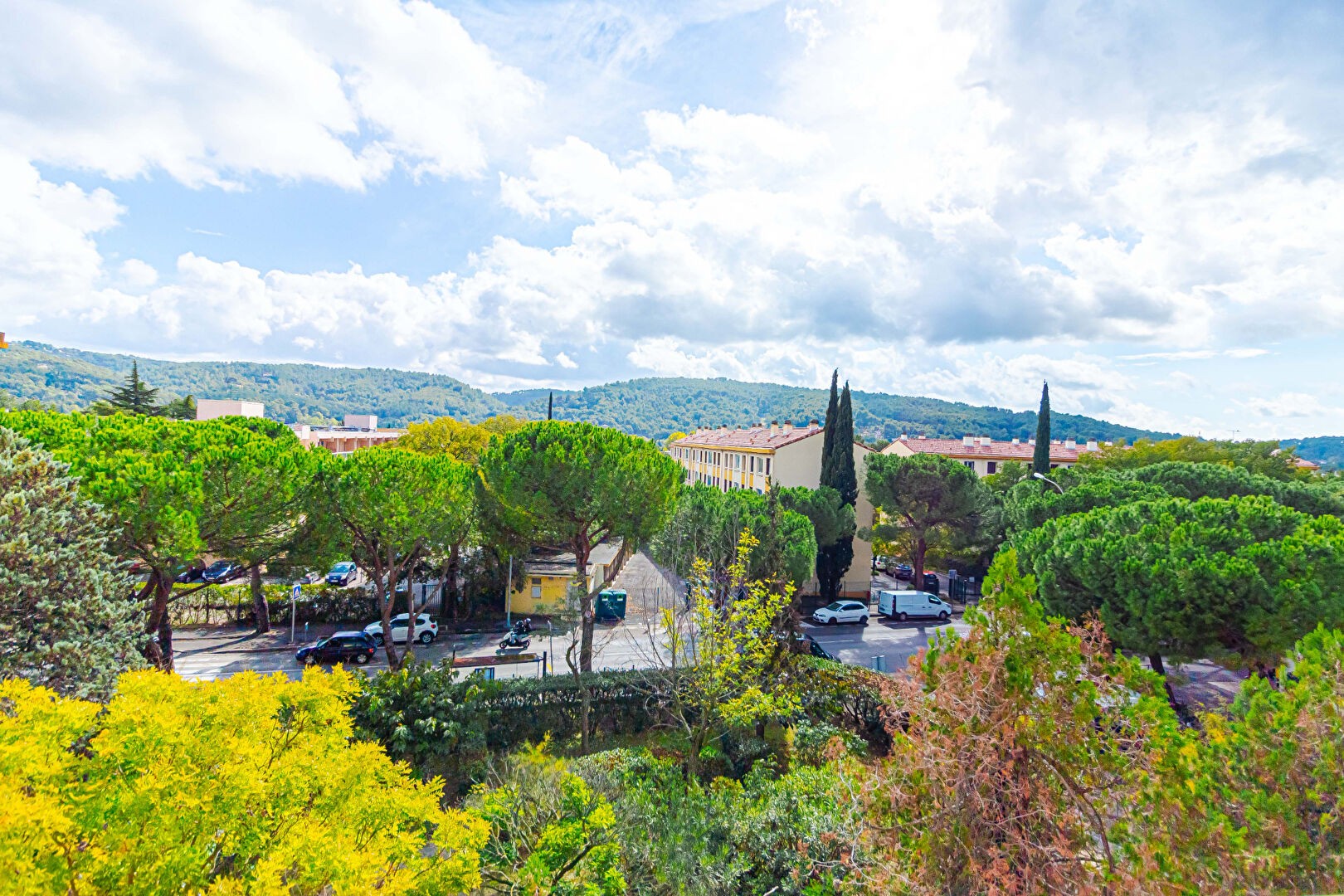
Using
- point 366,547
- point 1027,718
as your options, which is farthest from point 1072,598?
point 366,547

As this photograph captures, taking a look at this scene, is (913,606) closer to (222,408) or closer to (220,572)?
(220,572)

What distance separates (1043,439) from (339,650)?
41.9 meters

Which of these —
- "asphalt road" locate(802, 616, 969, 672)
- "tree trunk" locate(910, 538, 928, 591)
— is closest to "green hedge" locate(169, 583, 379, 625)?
"asphalt road" locate(802, 616, 969, 672)

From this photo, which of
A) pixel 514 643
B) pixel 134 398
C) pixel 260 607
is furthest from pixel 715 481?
pixel 134 398

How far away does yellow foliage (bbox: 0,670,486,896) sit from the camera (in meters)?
4.29

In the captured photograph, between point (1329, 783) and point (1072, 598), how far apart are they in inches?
441

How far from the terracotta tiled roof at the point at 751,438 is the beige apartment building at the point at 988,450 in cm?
960

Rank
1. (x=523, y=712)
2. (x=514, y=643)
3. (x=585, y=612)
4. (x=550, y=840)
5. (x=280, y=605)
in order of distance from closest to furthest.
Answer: (x=550, y=840), (x=523, y=712), (x=585, y=612), (x=514, y=643), (x=280, y=605)

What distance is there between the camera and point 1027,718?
513cm

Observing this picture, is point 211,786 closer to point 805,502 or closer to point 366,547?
point 366,547

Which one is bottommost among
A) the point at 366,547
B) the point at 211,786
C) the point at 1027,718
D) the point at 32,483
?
the point at 366,547

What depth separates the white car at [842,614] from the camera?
26.5 meters

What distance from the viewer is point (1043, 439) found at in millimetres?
40094

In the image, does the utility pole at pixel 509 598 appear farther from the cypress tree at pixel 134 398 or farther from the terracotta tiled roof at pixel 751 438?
the cypress tree at pixel 134 398
